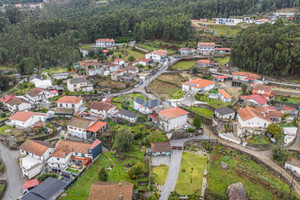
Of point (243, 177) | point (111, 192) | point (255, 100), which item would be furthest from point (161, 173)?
point (255, 100)

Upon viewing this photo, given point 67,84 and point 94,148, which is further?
point 67,84

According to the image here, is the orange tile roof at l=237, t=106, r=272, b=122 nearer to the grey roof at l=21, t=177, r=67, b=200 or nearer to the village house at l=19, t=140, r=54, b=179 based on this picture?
the grey roof at l=21, t=177, r=67, b=200

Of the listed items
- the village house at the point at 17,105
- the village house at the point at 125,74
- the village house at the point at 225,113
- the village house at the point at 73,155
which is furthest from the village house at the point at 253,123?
the village house at the point at 17,105

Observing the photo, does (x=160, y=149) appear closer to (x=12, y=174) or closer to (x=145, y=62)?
(x=12, y=174)

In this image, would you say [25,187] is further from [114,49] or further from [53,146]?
[114,49]

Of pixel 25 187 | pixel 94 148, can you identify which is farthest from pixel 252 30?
pixel 25 187

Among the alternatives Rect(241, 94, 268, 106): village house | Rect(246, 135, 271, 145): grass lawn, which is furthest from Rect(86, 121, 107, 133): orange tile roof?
Rect(241, 94, 268, 106): village house
